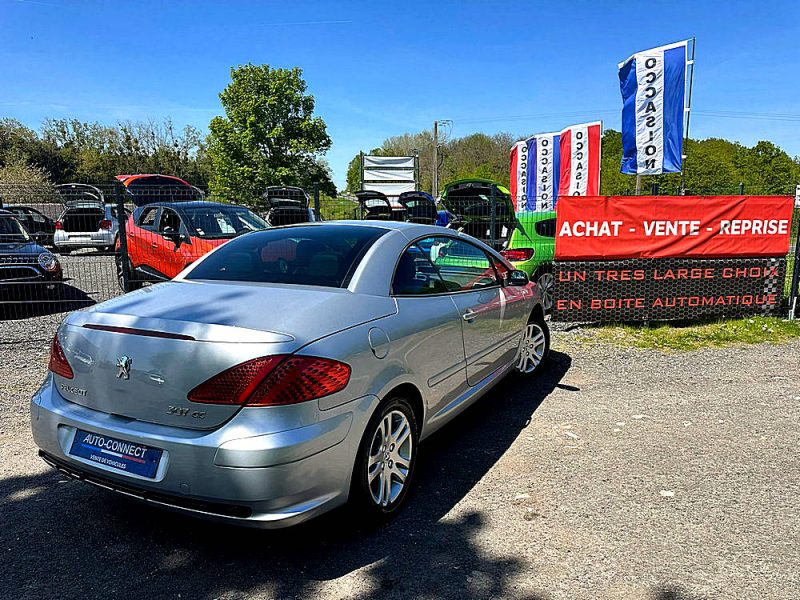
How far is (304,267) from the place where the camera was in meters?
3.32

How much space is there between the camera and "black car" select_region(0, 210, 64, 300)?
8.42 m

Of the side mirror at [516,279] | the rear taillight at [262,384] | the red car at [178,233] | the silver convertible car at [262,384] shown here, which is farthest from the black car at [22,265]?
the rear taillight at [262,384]

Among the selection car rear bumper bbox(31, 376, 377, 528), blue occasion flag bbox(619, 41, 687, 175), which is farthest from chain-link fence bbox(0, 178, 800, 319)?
car rear bumper bbox(31, 376, 377, 528)

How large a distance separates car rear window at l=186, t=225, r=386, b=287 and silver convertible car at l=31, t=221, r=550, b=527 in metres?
0.01

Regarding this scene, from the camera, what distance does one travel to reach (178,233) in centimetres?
874

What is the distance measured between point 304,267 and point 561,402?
2.95m

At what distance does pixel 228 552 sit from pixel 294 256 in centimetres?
169

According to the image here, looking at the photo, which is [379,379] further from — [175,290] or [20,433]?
[20,433]

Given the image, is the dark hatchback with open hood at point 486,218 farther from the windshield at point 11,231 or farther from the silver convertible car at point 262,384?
the windshield at point 11,231

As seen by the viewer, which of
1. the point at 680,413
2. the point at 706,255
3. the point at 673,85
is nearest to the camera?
the point at 680,413

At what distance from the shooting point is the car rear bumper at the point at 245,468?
231cm

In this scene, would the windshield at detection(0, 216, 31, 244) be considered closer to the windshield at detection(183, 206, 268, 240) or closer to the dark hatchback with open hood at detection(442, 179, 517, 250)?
the windshield at detection(183, 206, 268, 240)

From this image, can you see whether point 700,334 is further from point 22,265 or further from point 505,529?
point 22,265

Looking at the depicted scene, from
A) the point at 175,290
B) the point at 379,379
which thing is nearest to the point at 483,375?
the point at 379,379
